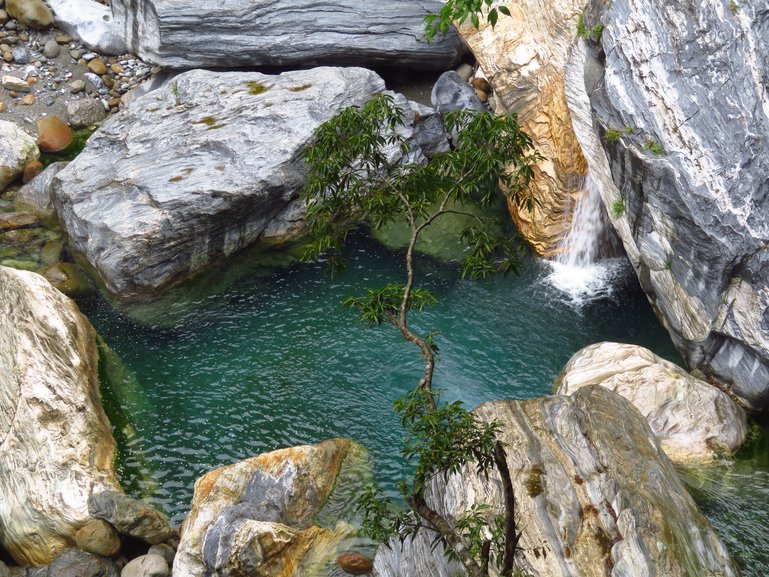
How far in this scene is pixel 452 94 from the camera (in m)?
23.6

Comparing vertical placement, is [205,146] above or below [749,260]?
below

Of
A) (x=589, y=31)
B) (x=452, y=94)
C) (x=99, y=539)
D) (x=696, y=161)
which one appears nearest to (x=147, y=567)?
(x=99, y=539)

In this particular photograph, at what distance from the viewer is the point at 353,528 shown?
13.1 m

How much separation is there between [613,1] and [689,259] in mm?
4923

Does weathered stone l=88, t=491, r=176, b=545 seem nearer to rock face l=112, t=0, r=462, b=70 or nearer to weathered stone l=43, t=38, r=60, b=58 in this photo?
rock face l=112, t=0, r=462, b=70

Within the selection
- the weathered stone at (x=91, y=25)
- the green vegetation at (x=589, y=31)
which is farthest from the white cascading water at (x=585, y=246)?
the weathered stone at (x=91, y=25)

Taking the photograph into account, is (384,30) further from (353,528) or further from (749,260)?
(353,528)

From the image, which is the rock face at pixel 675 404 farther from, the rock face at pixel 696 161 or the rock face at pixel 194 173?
the rock face at pixel 194 173

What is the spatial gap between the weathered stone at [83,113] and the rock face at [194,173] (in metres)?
3.87

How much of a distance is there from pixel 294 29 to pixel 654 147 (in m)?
12.7

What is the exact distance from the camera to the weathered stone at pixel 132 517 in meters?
Result: 13.2

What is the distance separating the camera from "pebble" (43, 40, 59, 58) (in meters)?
26.3

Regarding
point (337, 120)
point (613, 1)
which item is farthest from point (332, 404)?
point (613, 1)

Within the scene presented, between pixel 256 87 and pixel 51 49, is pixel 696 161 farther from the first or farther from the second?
pixel 51 49
